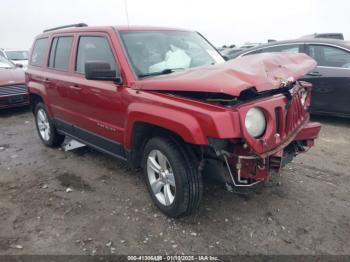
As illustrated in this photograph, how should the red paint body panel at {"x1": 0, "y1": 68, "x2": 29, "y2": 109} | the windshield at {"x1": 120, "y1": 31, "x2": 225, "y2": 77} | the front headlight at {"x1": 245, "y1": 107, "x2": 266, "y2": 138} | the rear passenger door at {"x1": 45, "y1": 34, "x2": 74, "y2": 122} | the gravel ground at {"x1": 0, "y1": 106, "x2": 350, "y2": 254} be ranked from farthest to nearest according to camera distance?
the red paint body panel at {"x1": 0, "y1": 68, "x2": 29, "y2": 109}
the rear passenger door at {"x1": 45, "y1": 34, "x2": 74, "y2": 122}
the windshield at {"x1": 120, "y1": 31, "x2": 225, "y2": 77}
the gravel ground at {"x1": 0, "y1": 106, "x2": 350, "y2": 254}
the front headlight at {"x1": 245, "y1": 107, "x2": 266, "y2": 138}

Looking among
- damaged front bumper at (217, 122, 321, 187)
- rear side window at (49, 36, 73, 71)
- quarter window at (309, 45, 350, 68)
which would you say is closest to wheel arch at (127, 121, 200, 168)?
damaged front bumper at (217, 122, 321, 187)

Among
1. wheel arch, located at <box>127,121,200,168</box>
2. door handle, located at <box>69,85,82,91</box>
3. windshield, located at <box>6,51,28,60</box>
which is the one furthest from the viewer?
windshield, located at <box>6,51,28,60</box>

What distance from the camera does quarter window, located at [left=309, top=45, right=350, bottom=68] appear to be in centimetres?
614

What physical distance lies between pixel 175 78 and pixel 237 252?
1.56 metres

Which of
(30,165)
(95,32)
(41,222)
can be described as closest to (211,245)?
(41,222)

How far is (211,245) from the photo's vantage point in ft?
9.57

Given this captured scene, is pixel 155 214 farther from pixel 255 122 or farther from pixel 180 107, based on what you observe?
pixel 255 122

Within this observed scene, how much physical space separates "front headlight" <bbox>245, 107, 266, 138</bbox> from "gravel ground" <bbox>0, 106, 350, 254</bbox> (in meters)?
0.94

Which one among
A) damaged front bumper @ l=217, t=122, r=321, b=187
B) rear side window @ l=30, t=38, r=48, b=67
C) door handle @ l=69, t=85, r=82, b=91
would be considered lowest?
damaged front bumper @ l=217, t=122, r=321, b=187

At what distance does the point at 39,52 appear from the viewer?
5480 millimetres

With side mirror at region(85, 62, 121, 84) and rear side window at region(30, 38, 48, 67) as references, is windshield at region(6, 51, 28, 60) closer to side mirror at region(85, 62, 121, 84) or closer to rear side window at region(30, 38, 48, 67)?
rear side window at region(30, 38, 48, 67)

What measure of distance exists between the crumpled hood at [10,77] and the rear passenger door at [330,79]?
6616 mm

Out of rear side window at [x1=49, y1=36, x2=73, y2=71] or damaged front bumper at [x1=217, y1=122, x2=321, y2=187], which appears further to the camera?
rear side window at [x1=49, y1=36, x2=73, y2=71]

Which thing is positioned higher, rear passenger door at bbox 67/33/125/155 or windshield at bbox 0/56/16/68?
rear passenger door at bbox 67/33/125/155
